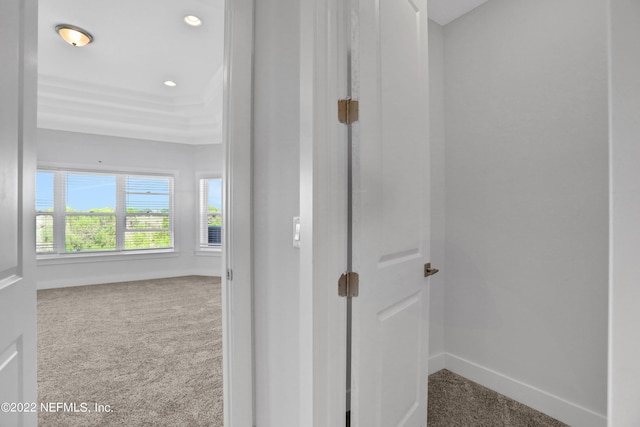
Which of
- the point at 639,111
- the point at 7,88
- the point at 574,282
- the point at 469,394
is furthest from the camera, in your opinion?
the point at 469,394

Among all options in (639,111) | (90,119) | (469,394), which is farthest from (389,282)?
(90,119)

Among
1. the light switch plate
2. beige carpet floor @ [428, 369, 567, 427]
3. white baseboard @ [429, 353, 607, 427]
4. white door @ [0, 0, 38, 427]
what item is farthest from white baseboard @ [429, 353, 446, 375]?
white door @ [0, 0, 38, 427]

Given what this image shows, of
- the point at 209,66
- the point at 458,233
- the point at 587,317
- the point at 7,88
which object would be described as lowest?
the point at 587,317

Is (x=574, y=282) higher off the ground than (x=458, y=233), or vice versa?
(x=458, y=233)

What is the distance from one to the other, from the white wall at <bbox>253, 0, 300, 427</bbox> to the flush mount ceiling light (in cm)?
282

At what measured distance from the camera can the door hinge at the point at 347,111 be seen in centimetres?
105

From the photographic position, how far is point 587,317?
Result: 1595mm

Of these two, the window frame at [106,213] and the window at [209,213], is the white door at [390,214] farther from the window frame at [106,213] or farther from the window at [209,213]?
the window frame at [106,213]

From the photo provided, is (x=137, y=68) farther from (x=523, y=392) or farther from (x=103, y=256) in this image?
(x=523, y=392)

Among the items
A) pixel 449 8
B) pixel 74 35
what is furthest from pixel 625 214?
pixel 74 35

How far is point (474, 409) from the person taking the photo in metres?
1.80

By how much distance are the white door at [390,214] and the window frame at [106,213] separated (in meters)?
5.78

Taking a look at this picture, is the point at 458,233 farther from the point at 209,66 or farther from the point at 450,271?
the point at 209,66

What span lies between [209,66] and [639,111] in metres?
4.33
